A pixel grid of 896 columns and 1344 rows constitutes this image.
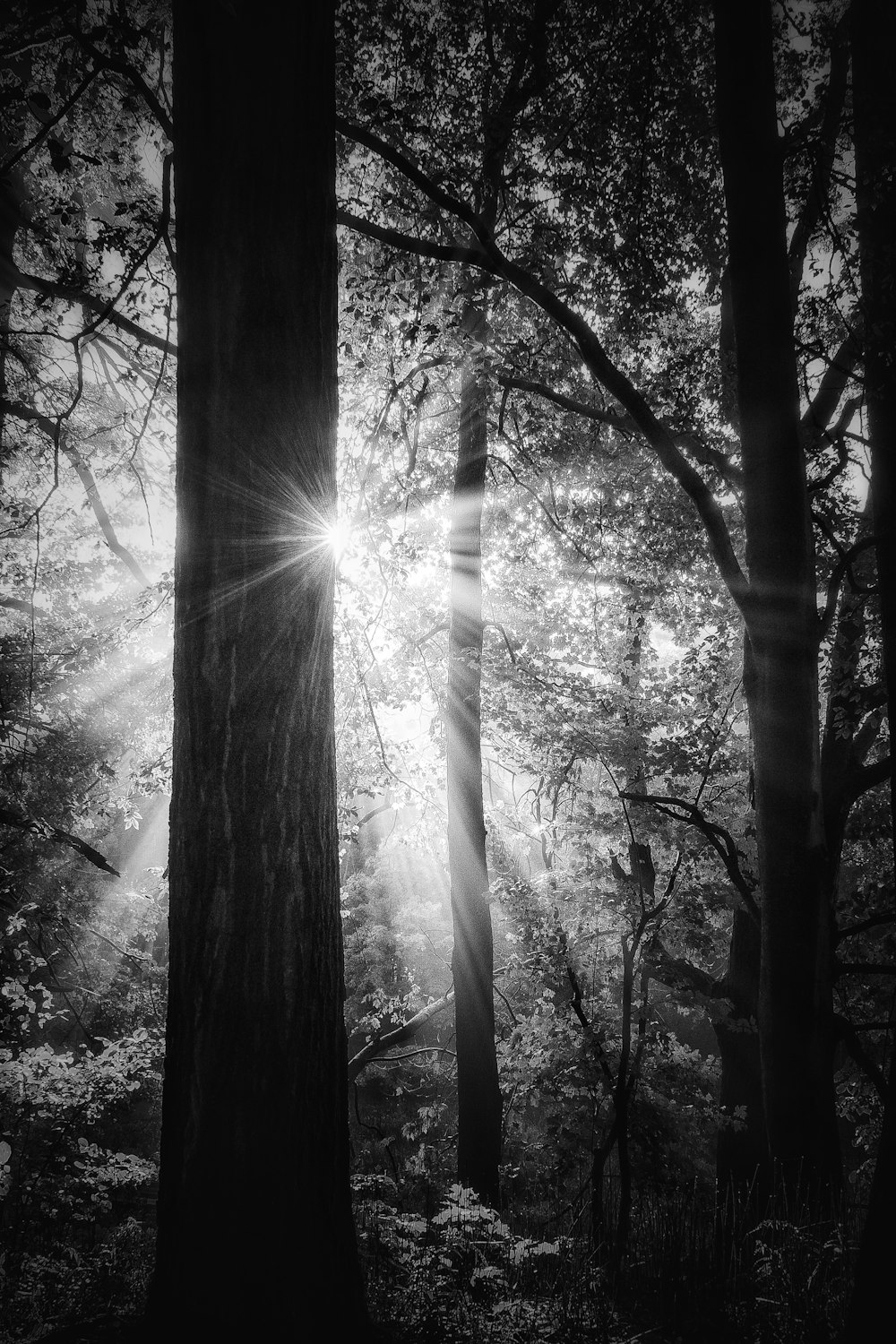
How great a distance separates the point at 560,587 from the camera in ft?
34.4

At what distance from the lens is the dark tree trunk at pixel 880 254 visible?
3.79 meters

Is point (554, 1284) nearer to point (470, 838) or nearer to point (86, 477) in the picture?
point (470, 838)

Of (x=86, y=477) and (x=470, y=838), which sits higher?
(x=86, y=477)

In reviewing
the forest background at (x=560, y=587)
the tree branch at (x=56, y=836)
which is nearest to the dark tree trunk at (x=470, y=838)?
the forest background at (x=560, y=587)

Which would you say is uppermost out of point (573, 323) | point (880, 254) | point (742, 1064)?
point (880, 254)

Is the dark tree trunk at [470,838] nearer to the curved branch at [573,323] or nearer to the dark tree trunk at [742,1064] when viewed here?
the curved branch at [573,323]

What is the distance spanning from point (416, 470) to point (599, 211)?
4370 millimetres

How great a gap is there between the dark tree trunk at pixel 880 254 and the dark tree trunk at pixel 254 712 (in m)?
3.28

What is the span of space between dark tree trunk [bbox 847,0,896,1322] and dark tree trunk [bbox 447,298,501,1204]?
2.94m

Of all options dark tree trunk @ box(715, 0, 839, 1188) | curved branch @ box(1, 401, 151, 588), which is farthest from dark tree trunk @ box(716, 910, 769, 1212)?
curved branch @ box(1, 401, 151, 588)

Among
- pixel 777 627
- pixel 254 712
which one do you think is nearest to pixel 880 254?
pixel 777 627

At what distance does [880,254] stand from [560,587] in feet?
21.9

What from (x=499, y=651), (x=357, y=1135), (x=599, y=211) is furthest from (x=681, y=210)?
(x=357, y=1135)

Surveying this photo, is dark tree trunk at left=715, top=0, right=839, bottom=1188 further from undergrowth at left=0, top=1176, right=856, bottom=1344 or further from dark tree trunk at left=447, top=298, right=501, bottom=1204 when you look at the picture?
dark tree trunk at left=447, top=298, right=501, bottom=1204
